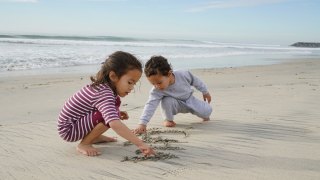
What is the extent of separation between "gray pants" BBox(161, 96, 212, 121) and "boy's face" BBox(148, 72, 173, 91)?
0.20 metres

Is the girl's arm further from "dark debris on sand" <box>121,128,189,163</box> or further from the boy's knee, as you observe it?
the boy's knee

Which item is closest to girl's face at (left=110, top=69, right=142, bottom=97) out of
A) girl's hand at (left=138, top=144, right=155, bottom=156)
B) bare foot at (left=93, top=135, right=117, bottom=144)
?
girl's hand at (left=138, top=144, right=155, bottom=156)

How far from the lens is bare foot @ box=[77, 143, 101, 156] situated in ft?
11.1

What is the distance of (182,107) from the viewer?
4742 millimetres

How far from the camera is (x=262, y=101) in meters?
6.08

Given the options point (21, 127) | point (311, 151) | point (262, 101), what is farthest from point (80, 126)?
point (262, 101)

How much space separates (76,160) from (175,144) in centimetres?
95

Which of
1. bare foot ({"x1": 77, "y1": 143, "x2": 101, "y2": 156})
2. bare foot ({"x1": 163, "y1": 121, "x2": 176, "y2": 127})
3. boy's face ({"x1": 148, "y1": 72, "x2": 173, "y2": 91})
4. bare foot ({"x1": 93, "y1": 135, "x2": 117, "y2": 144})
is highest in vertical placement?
boy's face ({"x1": 148, "y1": 72, "x2": 173, "y2": 91})

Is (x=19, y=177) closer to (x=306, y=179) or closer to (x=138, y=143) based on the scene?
(x=138, y=143)

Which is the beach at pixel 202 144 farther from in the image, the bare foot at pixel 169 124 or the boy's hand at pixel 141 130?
the boy's hand at pixel 141 130

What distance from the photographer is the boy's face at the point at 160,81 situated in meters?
4.34

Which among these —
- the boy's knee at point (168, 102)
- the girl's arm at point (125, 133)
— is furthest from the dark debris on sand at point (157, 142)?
the boy's knee at point (168, 102)

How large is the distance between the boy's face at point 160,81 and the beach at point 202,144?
1.64ft

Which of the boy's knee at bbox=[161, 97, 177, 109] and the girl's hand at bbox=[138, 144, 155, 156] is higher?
the boy's knee at bbox=[161, 97, 177, 109]
